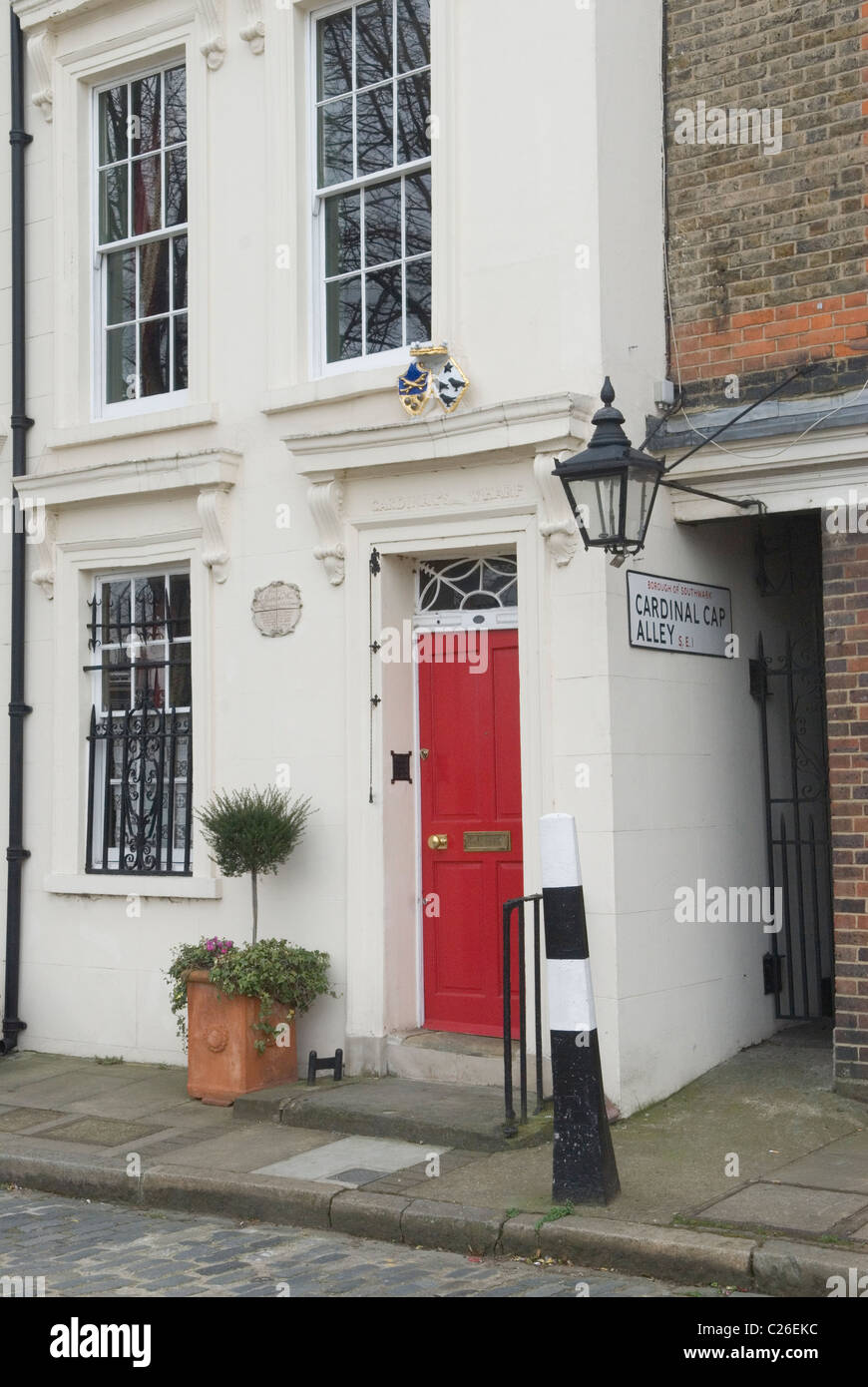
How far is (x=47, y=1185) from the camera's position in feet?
23.4

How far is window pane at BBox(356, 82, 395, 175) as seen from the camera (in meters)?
8.64

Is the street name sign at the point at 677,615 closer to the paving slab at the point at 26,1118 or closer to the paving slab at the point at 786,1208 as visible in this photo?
the paving slab at the point at 786,1208

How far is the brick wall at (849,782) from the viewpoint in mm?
7340

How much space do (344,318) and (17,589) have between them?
2816mm

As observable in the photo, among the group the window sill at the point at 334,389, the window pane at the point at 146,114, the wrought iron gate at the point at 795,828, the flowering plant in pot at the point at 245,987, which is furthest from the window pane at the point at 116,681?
the wrought iron gate at the point at 795,828

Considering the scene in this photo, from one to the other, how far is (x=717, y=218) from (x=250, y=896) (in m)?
4.43

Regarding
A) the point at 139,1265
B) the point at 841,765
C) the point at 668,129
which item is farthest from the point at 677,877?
the point at 668,129

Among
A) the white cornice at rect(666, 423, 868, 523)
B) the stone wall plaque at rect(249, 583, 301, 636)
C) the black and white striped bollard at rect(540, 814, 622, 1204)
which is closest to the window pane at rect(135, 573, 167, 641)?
the stone wall plaque at rect(249, 583, 301, 636)

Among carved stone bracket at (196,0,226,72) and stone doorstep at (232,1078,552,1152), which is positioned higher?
carved stone bracket at (196,0,226,72)

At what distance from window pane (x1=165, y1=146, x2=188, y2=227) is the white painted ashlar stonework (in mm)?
359

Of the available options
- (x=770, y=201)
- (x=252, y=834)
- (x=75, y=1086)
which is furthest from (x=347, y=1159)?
(x=770, y=201)

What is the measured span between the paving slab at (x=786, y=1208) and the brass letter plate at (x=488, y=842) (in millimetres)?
2430
